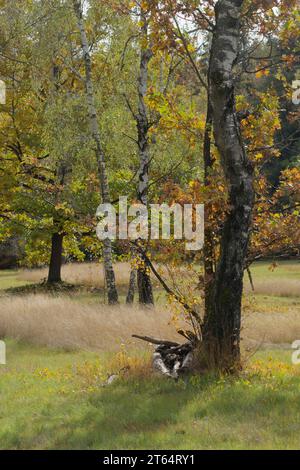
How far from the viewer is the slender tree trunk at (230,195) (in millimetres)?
8586

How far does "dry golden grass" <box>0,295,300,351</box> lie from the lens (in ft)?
40.5

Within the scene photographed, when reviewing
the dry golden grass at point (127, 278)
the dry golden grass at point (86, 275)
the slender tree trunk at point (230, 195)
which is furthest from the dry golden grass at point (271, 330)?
the dry golden grass at point (86, 275)

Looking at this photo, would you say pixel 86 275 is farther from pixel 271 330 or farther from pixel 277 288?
pixel 271 330

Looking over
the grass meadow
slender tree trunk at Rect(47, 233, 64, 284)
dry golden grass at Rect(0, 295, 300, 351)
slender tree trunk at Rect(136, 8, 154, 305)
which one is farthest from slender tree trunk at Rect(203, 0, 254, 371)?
slender tree trunk at Rect(47, 233, 64, 284)

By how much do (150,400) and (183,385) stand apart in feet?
2.14

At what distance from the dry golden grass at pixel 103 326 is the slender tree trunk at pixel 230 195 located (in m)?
3.20

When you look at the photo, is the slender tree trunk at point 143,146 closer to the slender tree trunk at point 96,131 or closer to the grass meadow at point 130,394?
the slender tree trunk at point 96,131

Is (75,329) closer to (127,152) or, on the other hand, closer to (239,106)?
(239,106)

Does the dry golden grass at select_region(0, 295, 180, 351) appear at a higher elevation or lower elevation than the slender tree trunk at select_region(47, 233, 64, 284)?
lower

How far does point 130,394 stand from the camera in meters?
8.08

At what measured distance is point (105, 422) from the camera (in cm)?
710

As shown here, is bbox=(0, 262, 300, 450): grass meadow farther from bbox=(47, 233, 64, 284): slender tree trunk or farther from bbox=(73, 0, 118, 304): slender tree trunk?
bbox=(47, 233, 64, 284): slender tree trunk

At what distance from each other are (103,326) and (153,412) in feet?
19.1

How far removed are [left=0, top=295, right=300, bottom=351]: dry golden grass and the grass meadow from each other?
3 centimetres
